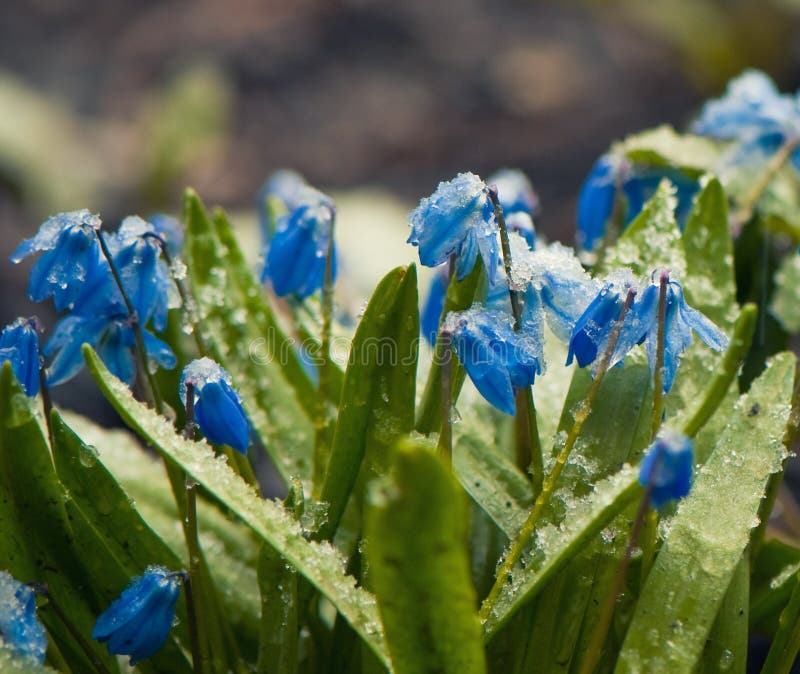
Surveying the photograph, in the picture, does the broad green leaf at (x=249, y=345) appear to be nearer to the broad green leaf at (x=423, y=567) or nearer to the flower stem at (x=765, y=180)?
the broad green leaf at (x=423, y=567)

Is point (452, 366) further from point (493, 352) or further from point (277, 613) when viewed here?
point (277, 613)

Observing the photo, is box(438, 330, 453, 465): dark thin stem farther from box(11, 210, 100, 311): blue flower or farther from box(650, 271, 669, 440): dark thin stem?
box(11, 210, 100, 311): blue flower

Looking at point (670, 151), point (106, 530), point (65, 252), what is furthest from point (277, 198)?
point (106, 530)

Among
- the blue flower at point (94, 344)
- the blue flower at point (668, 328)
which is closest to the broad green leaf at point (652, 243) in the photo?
the blue flower at point (668, 328)

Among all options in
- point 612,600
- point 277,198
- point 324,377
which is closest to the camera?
point 612,600

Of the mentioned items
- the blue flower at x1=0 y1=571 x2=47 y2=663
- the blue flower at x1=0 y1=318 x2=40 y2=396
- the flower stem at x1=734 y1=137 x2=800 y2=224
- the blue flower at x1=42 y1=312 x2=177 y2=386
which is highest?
the flower stem at x1=734 y1=137 x2=800 y2=224

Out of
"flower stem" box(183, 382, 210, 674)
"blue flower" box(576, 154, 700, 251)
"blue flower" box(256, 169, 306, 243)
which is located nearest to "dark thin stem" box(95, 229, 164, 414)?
"flower stem" box(183, 382, 210, 674)
